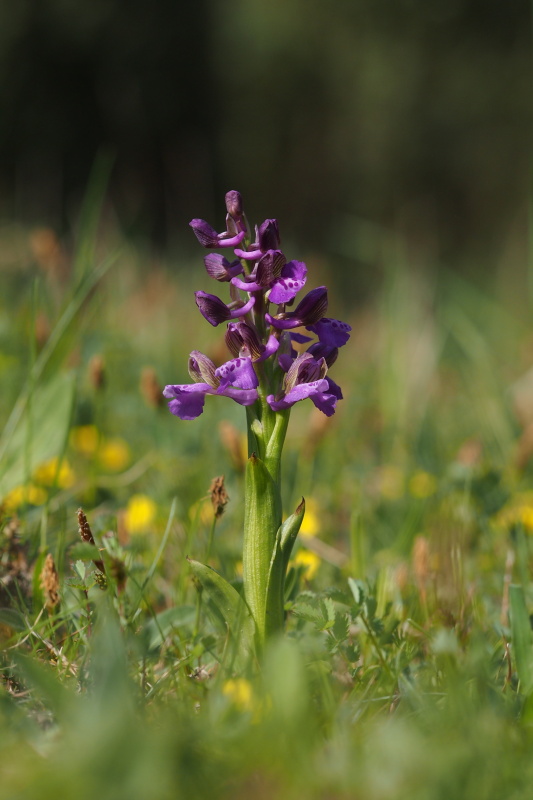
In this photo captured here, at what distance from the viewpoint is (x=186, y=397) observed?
47.4 inches

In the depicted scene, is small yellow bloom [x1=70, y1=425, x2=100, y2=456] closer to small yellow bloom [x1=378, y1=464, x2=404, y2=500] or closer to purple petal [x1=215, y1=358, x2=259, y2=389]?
small yellow bloom [x1=378, y1=464, x2=404, y2=500]

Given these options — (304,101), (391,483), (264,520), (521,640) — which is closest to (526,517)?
(391,483)

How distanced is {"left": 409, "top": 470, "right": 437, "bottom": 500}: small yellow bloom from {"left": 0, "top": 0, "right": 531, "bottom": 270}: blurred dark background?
10.2 meters

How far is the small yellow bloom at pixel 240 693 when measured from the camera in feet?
3.02

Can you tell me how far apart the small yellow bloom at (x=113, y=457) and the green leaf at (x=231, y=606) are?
1137mm

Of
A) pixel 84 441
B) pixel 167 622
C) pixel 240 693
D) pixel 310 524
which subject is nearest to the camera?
pixel 240 693

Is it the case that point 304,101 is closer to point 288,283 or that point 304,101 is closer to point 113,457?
point 113,457

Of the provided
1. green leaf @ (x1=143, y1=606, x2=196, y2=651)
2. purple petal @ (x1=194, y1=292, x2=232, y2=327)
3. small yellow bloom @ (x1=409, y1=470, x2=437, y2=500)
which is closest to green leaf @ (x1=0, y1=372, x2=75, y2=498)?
green leaf @ (x1=143, y1=606, x2=196, y2=651)

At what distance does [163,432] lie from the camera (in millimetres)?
2324

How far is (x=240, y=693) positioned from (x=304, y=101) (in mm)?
15783

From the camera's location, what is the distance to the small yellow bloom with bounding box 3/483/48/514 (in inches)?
61.4

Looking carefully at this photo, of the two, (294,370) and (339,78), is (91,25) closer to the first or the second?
(339,78)

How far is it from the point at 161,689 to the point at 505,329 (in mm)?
4543

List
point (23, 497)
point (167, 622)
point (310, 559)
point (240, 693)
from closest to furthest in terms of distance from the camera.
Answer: point (240, 693) < point (167, 622) < point (23, 497) < point (310, 559)
